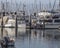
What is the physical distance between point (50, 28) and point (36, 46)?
464cm

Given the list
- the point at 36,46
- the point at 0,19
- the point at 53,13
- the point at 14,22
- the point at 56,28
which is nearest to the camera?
the point at 36,46

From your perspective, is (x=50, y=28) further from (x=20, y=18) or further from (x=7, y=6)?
(x=7, y=6)

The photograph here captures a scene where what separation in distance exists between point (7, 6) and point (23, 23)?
1468mm

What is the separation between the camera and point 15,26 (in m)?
9.66

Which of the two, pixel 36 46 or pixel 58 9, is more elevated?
pixel 58 9

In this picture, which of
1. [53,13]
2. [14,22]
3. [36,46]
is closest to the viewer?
[36,46]

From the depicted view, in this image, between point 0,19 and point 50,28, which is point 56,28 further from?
point 0,19

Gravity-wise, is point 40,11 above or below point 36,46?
above

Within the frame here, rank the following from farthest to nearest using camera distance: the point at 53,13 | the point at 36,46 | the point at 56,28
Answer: the point at 53,13 → the point at 56,28 → the point at 36,46

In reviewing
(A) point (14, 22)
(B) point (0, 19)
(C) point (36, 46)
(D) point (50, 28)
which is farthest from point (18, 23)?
(C) point (36, 46)

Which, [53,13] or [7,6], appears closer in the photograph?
[7,6]

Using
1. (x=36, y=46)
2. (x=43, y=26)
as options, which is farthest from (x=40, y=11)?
(x=36, y=46)

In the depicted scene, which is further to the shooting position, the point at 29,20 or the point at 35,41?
the point at 29,20

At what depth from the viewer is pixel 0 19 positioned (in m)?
8.95
